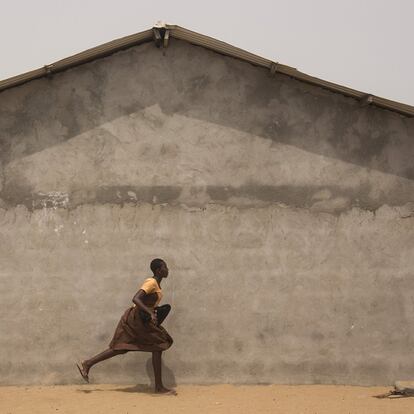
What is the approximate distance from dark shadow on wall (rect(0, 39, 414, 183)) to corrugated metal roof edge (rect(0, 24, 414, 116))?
194 mm

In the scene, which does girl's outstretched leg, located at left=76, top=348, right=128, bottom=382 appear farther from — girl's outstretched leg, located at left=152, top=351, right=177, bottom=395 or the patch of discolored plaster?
the patch of discolored plaster

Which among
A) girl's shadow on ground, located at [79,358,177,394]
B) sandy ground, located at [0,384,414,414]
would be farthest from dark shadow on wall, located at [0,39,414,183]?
Result: girl's shadow on ground, located at [79,358,177,394]

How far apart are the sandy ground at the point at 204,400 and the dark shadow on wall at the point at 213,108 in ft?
Answer: 8.93

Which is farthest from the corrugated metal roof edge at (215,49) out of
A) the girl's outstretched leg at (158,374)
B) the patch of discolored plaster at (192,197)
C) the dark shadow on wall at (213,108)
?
the girl's outstretched leg at (158,374)

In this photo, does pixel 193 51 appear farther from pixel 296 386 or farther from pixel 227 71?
pixel 296 386

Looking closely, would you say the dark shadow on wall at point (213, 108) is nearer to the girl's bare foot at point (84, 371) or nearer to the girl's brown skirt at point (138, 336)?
the girl's brown skirt at point (138, 336)

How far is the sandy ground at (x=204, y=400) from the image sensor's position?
687 cm

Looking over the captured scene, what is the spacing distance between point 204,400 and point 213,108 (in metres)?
3.44

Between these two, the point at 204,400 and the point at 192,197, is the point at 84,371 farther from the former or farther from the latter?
the point at 192,197

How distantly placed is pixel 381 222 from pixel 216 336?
2.41 m

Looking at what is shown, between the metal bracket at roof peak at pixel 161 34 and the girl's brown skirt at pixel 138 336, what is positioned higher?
the metal bracket at roof peak at pixel 161 34

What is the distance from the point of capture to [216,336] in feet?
26.8

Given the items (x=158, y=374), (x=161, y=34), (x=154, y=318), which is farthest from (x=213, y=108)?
(x=158, y=374)

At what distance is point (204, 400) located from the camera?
24.1 feet
